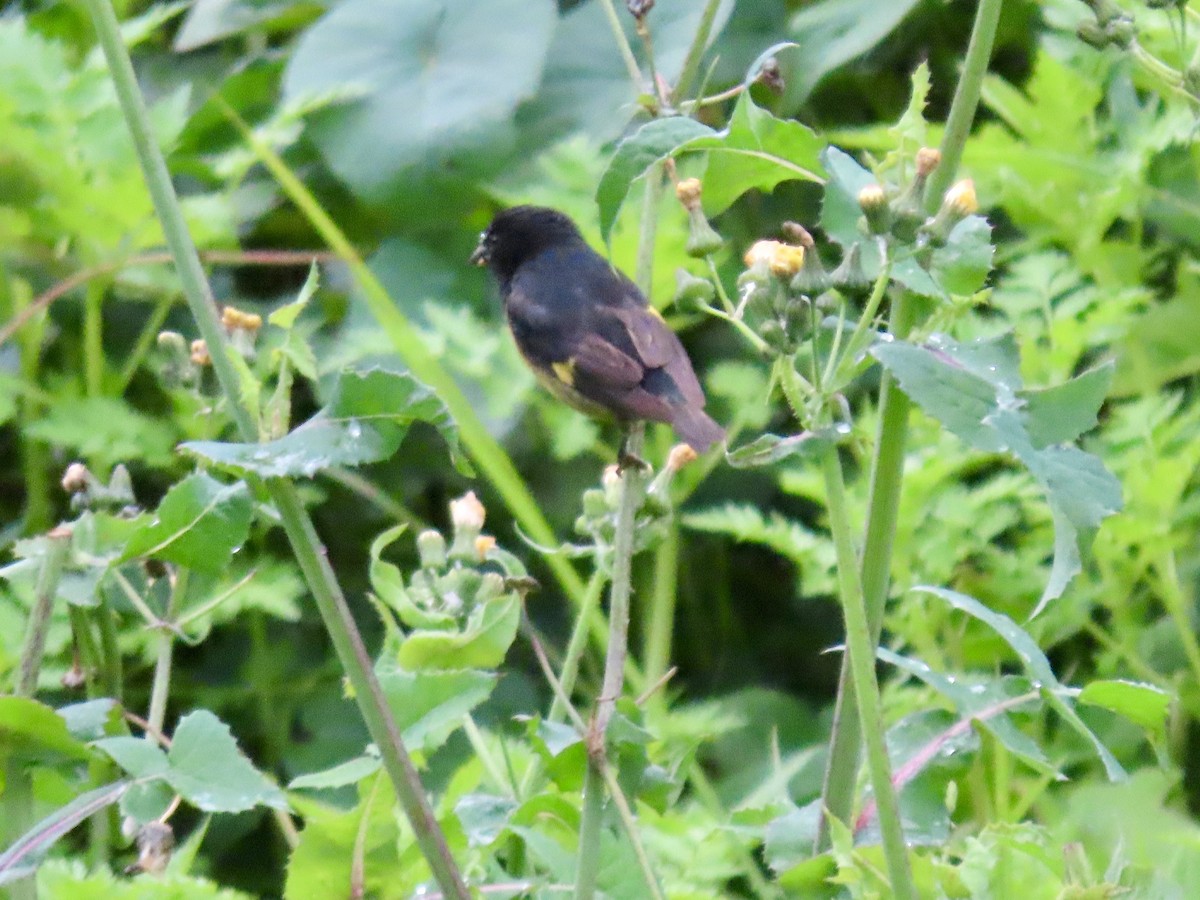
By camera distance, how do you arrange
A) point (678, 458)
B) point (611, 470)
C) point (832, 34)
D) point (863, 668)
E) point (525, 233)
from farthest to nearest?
point (832, 34) < point (525, 233) < point (611, 470) < point (678, 458) < point (863, 668)

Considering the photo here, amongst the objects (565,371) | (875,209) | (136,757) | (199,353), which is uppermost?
(875,209)

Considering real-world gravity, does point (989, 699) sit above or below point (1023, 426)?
below

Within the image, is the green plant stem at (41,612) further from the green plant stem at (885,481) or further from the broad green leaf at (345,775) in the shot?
the green plant stem at (885,481)

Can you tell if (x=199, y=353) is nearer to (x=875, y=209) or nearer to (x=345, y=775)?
(x=345, y=775)

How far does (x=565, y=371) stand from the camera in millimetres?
1727

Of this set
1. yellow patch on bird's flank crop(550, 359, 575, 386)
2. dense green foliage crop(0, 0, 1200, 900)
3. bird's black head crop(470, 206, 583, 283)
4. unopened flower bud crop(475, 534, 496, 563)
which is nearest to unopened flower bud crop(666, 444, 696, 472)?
dense green foliage crop(0, 0, 1200, 900)

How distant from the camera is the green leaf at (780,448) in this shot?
0.74 m

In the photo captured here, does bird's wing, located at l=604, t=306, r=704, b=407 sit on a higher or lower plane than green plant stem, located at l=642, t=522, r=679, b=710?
higher

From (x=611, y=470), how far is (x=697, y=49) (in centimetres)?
36

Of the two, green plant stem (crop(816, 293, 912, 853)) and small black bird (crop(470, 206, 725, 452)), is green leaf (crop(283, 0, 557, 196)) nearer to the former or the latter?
small black bird (crop(470, 206, 725, 452))

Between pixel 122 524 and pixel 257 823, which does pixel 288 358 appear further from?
pixel 257 823

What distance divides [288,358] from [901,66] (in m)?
1.94

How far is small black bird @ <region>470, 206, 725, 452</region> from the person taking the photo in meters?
1.60

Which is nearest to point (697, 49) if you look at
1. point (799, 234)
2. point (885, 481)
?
point (799, 234)
